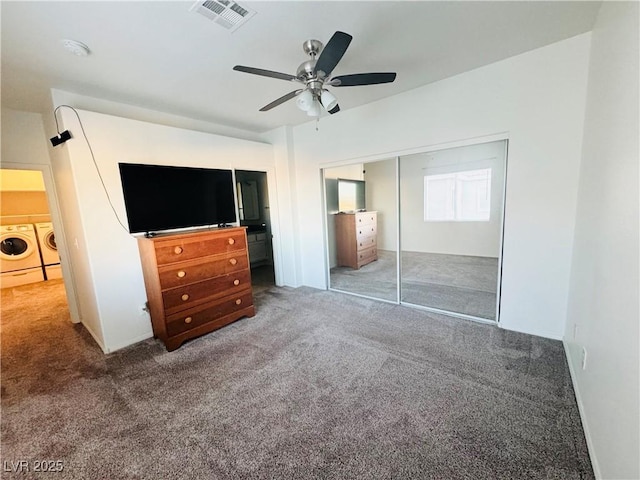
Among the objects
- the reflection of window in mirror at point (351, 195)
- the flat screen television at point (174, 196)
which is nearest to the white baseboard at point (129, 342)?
the flat screen television at point (174, 196)

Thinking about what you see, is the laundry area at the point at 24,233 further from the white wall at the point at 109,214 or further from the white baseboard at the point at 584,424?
the white baseboard at the point at 584,424

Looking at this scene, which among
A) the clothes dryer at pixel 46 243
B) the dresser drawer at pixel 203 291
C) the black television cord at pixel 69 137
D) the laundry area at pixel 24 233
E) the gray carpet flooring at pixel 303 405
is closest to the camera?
the gray carpet flooring at pixel 303 405

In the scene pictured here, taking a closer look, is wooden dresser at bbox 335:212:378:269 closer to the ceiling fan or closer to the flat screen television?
the flat screen television

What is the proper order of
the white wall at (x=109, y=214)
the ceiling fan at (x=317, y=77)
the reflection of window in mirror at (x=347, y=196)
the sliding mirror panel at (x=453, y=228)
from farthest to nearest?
the reflection of window in mirror at (x=347, y=196) < the sliding mirror panel at (x=453, y=228) < the white wall at (x=109, y=214) < the ceiling fan at (x=317, y=77)

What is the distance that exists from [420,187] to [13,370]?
554cm

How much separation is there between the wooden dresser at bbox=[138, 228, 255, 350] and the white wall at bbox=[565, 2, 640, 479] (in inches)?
118

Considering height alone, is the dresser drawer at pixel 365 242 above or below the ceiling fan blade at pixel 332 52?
below

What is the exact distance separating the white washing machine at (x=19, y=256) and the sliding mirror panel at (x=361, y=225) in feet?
19.6

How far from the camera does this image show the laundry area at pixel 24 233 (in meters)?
4.77

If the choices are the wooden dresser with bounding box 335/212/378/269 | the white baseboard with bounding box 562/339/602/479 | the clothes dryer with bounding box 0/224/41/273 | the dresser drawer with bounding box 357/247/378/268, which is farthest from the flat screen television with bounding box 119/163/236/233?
the clothes dryer with bounding box 0/224/41/273

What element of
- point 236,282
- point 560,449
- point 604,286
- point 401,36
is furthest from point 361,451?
point 401,36

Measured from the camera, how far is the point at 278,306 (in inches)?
139

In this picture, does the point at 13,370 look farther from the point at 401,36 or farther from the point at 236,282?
the point at 401,36

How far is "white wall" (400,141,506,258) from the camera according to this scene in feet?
11.6
